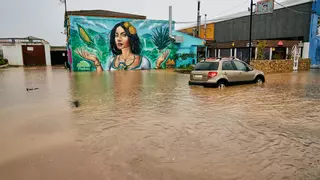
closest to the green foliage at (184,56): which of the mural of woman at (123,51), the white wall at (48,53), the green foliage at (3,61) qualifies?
the mural of woman at (123,51)

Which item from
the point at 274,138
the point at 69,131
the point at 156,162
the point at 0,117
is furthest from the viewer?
the point at 0,117

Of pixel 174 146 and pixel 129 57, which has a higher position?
pixel 129 57

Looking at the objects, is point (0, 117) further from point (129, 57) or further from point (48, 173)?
point (129, 57)

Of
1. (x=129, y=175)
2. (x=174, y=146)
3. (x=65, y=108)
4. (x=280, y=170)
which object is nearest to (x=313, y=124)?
(x=280, y=170)

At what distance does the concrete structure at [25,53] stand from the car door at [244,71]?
33.6m

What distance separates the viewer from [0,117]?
6.77 meters

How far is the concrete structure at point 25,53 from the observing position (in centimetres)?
3531

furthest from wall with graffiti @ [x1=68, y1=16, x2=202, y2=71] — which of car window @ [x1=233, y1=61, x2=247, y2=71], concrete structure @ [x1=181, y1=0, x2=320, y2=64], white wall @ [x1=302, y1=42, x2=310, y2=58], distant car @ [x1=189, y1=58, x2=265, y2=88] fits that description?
car window @ [x1=233, y1=61, x2=247, y2=71]

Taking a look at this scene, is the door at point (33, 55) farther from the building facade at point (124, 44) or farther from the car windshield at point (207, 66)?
the car windshield at point (207, 66)

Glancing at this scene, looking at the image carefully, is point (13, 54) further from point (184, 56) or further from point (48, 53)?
point (184, 56)

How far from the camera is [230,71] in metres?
11.6

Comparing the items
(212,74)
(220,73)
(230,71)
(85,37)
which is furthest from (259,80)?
(85,37)

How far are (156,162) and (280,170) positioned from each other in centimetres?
188

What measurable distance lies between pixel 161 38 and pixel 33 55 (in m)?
21.2
